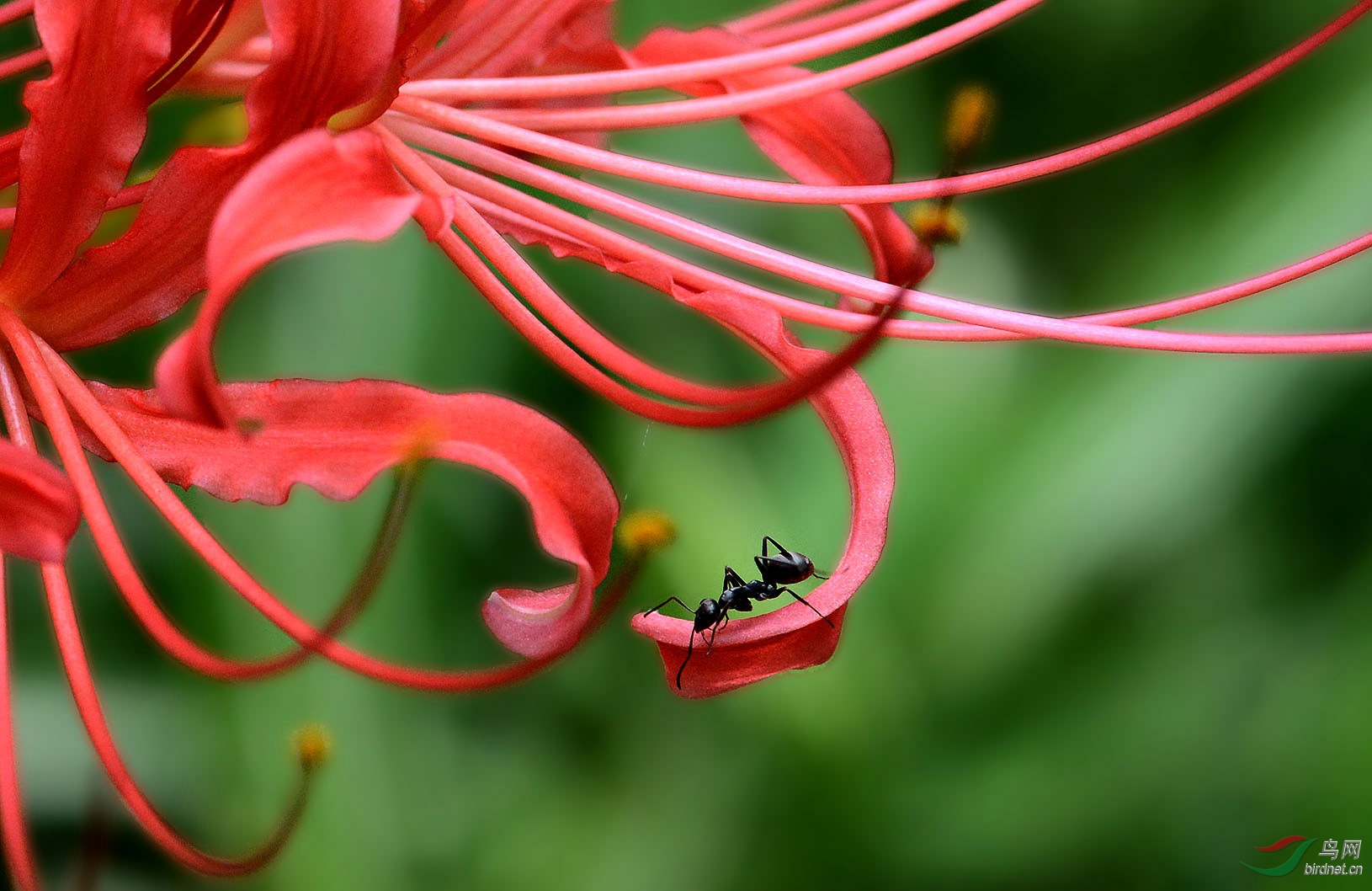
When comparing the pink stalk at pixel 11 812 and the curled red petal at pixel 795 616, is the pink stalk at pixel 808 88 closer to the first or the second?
the curled red petal at pixel 795 616

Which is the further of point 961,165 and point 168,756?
point 168,756

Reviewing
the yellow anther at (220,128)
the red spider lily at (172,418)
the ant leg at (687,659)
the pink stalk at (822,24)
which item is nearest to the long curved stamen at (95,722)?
the red spider lily at (172,418)

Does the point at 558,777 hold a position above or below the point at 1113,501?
below

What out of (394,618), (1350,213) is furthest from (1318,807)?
(394,618)

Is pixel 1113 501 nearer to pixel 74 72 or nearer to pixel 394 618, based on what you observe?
pixel 394 618

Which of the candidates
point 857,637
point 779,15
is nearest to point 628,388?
point 779,15

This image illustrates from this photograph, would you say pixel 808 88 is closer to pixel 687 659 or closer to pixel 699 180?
pixel 699 180

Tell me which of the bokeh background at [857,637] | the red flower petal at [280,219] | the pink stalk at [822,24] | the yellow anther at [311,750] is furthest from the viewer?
the bokeh background at [857,637]
